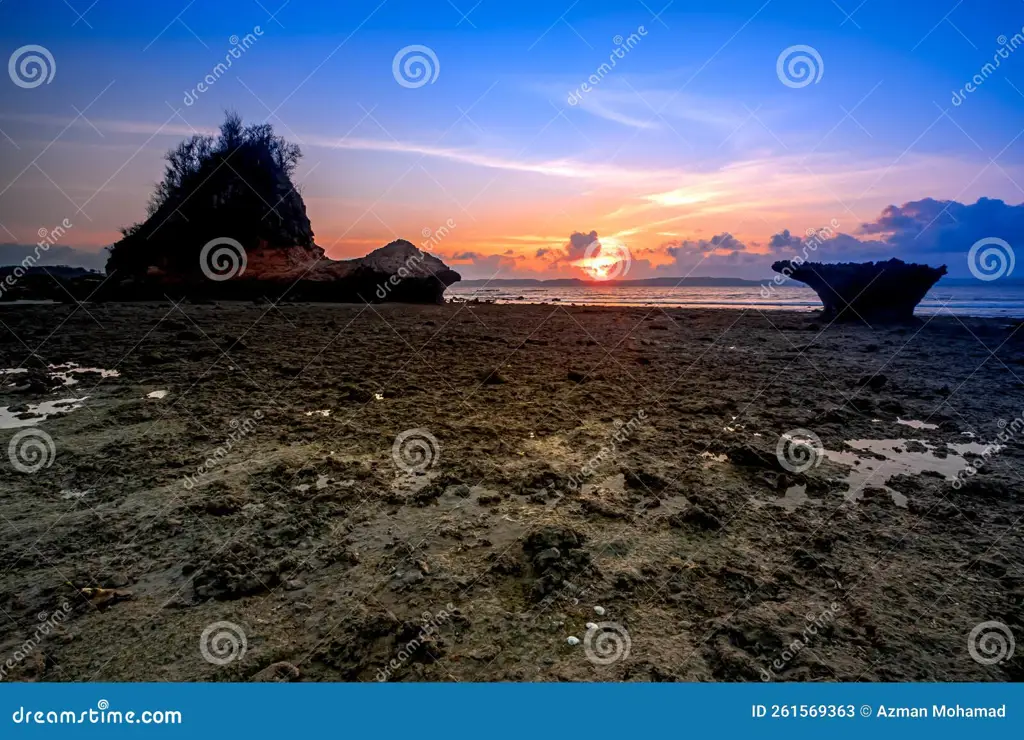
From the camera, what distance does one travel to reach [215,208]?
22531 millimetres

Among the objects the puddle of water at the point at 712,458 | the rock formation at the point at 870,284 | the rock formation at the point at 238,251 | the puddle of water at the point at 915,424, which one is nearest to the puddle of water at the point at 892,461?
the puddle of water at the point at 915,424

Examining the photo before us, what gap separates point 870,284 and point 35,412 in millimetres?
21353

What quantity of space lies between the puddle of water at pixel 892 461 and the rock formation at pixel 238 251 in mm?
19452

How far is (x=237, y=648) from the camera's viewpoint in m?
2.45

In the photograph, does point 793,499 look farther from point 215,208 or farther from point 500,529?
point 215,208

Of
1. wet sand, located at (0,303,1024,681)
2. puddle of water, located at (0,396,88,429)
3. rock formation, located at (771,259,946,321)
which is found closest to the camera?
wet sand, located at (0,303,1024,681)

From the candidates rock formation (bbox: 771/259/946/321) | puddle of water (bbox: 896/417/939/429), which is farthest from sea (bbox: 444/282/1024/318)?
puddle of water (bbox: 896/417/939/429)

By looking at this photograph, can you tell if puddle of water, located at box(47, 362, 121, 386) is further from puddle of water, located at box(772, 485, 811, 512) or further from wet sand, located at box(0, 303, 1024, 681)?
puddle of water, located at box(772, 485, 811, 512)

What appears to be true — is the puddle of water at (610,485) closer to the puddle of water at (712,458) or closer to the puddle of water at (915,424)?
the puddle of water at (712,458)

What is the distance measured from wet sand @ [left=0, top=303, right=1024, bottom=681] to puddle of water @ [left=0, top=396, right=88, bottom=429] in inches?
2.5

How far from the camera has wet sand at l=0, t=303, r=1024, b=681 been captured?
7.96 ft

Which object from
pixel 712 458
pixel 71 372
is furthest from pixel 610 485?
pixel 71 372

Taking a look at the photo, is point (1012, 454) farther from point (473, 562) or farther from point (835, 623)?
point (473, 562)

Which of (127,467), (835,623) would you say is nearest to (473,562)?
(835,623)
